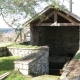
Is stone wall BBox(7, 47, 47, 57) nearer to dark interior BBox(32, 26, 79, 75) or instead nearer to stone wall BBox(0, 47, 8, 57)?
stone wall BBox(0, 47, 8, 57)

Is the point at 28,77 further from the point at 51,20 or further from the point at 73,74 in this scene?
the point at 51,20

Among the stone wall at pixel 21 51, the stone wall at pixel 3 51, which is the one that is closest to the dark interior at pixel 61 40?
the stone wall at pixel 21 51

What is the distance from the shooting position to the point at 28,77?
8.76m

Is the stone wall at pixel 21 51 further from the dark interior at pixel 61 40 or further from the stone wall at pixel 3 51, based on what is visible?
the dark interior at pixel 61 40

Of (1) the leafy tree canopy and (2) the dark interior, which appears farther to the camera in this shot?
(2) the dark interior

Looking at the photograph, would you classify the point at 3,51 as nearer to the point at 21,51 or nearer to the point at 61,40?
the point at 21,51

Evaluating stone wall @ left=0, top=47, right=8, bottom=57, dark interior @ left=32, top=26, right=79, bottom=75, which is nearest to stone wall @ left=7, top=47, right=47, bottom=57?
stone wall @ left=0, top=47, right=8, bottom=57

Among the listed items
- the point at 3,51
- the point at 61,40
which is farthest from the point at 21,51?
the point at 61,40

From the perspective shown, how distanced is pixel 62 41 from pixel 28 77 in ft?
39.5

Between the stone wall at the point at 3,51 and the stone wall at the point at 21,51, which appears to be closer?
the stone wall at the point at 21,51

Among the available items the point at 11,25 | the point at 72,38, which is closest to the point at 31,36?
the point at 11,25

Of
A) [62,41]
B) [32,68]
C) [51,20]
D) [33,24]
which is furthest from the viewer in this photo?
[62,41]

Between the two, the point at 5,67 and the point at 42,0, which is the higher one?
the point at 42,0

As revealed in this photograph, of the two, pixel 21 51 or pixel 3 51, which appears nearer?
pixel 21 51
